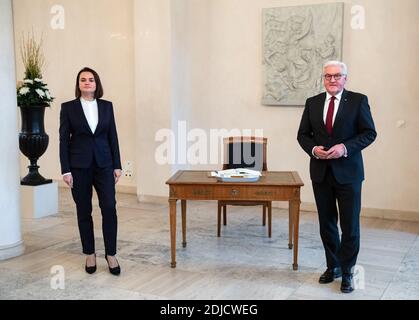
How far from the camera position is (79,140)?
393 cm

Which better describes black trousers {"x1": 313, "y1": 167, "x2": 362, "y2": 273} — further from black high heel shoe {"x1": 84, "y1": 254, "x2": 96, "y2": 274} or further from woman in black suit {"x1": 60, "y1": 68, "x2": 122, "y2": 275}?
black high heel shoe {"x1": 84, "y1": 254, "x2": 96, "y2": 274}

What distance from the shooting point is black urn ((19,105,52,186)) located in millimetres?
5961

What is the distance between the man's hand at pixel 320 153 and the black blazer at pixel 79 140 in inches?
62.9

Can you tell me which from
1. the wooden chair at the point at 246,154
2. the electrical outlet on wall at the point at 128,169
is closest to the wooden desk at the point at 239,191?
the wooden chair at the point at 246,154

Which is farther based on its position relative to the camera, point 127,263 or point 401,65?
point 401,65

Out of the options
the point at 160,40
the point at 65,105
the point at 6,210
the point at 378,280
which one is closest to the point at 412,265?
the point at 378,280

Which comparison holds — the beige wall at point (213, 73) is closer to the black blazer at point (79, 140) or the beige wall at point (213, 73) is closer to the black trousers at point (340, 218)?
the black trousers at point (340, 218)

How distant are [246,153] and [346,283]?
6.43 ft

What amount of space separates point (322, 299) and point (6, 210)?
277 centimetres

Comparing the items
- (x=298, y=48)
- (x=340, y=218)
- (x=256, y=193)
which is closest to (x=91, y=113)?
(x=256, y=193)

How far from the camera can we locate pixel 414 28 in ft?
18.2

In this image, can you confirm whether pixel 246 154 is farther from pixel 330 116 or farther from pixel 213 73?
pixel 213 73
